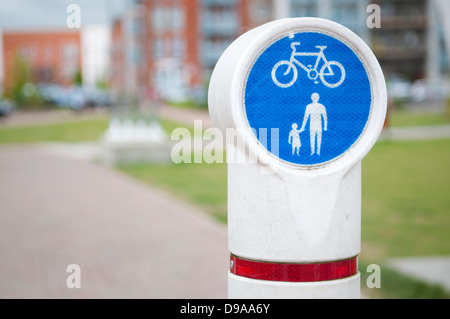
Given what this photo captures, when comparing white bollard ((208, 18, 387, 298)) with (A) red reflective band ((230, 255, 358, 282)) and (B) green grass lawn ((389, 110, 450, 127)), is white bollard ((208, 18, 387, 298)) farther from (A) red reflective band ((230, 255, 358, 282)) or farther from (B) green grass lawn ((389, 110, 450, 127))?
(B) green grass lawn ((389, 110, 450, 127))

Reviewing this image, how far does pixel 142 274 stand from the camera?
6.57 metres

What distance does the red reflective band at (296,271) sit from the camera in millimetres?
3188

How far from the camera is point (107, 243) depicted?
314 inches

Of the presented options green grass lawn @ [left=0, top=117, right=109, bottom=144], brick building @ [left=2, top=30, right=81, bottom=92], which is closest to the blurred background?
green grass lawn @ [left=0, top=117, right=109, bottom=144]

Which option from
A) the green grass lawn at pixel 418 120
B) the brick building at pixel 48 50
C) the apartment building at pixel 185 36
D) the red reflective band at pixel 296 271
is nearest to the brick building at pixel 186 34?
the apartment building at pixel 185 36

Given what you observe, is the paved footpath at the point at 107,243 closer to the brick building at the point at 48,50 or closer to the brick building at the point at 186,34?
the brick building at the point at 186,34

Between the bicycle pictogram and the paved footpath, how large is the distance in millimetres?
3011

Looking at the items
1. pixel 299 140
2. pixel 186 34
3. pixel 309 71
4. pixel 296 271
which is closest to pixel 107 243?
pixel 296 271

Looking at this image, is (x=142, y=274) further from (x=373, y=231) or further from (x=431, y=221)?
(x=431, y=221)

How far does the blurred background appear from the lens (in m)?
7.47

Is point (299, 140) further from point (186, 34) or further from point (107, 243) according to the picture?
point (186, 34)

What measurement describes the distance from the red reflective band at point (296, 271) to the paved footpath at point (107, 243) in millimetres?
2573
